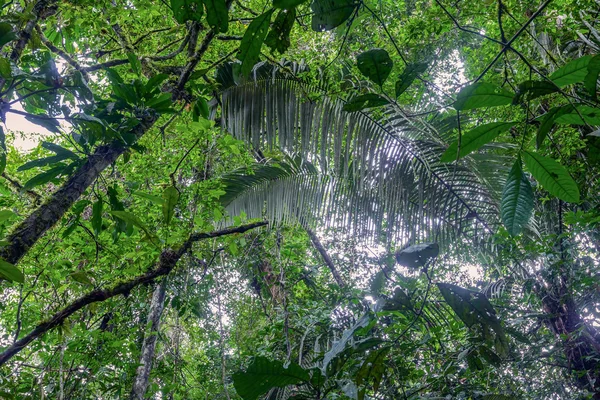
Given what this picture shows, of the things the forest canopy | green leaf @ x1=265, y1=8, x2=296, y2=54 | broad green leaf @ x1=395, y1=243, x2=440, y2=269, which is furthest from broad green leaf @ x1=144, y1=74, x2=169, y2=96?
broad green leaf @ x1=395, y1=243, x2=440, y2=269

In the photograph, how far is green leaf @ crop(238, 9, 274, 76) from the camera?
630 mm

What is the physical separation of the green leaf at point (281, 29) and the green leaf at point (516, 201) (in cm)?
48

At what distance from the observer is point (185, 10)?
2.73 ft

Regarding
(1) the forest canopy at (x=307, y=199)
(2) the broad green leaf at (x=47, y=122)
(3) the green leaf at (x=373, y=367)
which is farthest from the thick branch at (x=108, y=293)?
(3) the green leaf at (x=373, y=367)

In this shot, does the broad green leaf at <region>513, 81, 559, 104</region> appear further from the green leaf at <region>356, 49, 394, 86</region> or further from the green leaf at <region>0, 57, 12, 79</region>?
the green leaf at <region>0, 57, 12, 79</region>

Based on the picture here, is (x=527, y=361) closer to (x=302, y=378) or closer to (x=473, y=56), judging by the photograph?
(x=302, y=378)

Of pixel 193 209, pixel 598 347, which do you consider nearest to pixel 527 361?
pixel 598 347

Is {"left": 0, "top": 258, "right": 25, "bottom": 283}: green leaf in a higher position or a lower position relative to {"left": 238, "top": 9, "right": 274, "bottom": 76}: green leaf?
lower

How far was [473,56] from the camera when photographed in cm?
409

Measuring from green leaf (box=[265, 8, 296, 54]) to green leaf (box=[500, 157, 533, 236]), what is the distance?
18.8 inches

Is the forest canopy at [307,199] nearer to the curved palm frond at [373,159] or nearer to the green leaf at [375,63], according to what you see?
the curved palm frond at [373,159]

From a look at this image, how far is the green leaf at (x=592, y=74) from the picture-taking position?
0.61m

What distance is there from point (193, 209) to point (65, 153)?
1596 mm

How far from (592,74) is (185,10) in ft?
2.33
